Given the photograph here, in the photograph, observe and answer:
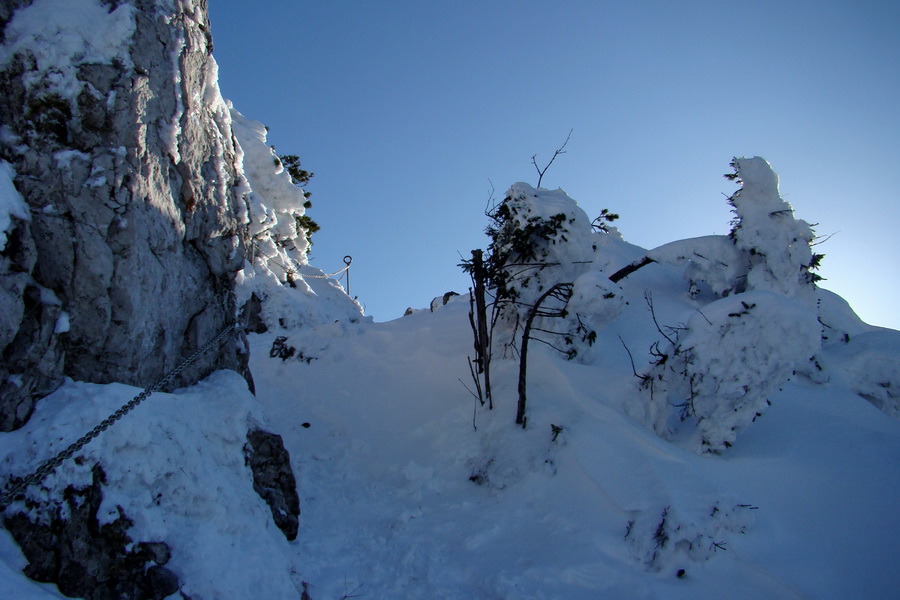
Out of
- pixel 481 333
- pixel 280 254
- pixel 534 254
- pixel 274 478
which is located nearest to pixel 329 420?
pixel 481 333

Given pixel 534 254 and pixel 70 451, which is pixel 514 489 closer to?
pixel 534 254

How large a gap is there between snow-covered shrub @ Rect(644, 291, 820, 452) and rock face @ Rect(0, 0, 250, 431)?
21.5ft

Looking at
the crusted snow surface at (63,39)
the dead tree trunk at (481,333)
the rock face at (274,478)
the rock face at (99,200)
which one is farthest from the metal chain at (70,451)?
the dead tree trunk at (481,333)

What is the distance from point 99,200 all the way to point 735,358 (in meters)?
7.66

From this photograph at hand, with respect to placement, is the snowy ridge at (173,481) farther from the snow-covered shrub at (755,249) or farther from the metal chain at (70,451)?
the snow-covered shrub at (755,249)

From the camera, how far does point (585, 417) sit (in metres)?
7.80

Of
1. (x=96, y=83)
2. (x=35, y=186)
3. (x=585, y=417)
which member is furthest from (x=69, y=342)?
(x=585, y=417)

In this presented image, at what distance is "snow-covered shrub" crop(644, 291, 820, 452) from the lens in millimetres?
6887

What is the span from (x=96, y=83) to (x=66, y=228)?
4.51 ft

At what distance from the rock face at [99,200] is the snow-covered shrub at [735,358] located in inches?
257

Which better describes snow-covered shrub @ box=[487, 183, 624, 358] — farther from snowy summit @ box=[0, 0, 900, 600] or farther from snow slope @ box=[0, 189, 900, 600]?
snow slope @ box=[0, 189, 900, 600]

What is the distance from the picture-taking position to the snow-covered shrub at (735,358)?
6.89m

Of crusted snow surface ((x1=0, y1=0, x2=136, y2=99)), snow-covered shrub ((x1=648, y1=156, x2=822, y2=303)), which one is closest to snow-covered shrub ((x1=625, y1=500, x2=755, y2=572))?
crusted snow surface ((x1=0, y1=0, x2=136, y2=99))

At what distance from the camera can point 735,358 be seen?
715 cm
